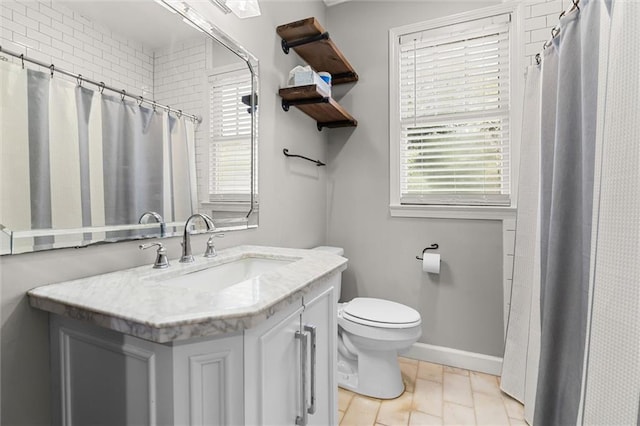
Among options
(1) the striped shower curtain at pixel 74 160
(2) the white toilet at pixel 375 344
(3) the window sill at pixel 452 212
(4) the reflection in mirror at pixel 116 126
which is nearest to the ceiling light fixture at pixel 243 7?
(4) the reflection in mirror at pixel 116 126

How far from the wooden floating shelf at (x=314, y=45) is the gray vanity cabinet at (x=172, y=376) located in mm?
1617

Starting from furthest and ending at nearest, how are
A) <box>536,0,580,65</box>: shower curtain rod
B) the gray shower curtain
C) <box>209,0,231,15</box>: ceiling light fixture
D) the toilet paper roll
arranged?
the toilet paper roll, <box>209,0,231,15</box>: ceiling light fixture, <box>536,0,580,65</box>: shower curtain rod, the gray shower curtain

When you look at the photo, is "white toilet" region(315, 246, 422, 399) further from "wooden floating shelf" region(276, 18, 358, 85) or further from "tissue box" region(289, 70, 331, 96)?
"wooden floating shelf" region(276, 18, 358, 85)

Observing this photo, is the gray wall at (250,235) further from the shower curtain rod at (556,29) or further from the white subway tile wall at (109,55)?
the shower curtain rod at (556,29)

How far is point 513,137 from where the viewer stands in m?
1.98

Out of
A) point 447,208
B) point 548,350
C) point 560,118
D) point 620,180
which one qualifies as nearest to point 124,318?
point 620,180

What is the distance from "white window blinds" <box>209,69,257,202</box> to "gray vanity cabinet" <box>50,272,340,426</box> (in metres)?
0.75

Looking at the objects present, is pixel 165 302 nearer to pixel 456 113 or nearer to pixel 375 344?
pixel 375 344

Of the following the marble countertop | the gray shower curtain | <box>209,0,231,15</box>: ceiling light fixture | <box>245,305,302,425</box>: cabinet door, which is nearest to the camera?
the marble countertop

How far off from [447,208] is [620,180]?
1.29 metres

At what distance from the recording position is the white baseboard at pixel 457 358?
79.7 inches

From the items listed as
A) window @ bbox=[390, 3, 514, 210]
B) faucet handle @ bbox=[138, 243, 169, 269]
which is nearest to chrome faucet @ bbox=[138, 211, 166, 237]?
faucet handle @ bbox=[138, 243, 169, 269]

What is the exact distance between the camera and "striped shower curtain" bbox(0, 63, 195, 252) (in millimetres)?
771

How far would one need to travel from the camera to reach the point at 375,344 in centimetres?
170
